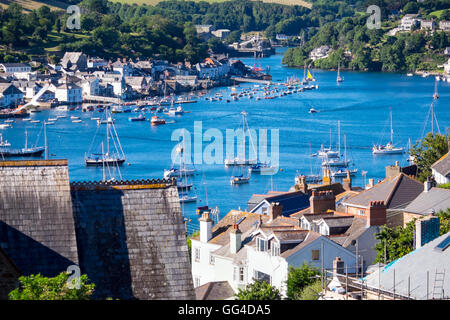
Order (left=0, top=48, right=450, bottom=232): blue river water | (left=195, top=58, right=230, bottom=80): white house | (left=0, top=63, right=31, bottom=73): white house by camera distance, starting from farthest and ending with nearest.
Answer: (left=195, top=58, right=230, bottom=80): white house, (left=0, top=63, right=31, bottom=73): white house, (left=0, top=48, right=450, bottom=232): blue river water

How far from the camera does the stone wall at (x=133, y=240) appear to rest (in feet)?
26.8

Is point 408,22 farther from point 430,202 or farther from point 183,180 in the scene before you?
point 430,202

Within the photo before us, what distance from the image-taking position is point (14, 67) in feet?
265

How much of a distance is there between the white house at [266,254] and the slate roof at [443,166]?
8.39 meters

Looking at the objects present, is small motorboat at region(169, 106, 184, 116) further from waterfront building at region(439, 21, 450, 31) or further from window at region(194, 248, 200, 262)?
waterfront building at region(439, 21, 450, 31)

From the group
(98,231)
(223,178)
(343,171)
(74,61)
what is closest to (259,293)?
(98,231)

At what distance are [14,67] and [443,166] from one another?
2487 inches

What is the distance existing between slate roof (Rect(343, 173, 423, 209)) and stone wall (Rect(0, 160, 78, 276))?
1010 centimetres

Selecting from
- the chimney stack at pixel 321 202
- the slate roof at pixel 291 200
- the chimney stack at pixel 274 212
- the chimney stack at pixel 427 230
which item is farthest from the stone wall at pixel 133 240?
the slate roof at pixel 291 200

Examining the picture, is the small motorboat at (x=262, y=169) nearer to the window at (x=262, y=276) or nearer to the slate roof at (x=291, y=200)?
the slate roof at (x=291, y=200)

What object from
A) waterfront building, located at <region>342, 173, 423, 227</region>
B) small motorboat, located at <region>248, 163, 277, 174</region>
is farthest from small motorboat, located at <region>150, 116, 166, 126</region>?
waterfront building, located at <region>342, 173, 423, 227</region>

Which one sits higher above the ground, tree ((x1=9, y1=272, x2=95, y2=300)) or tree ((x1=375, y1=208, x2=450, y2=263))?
tree ((x1=9, y1=272, x2=95, y2=300))

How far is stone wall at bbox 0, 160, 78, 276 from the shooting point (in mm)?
8172

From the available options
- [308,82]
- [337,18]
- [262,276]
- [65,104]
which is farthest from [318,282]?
[337,18]
